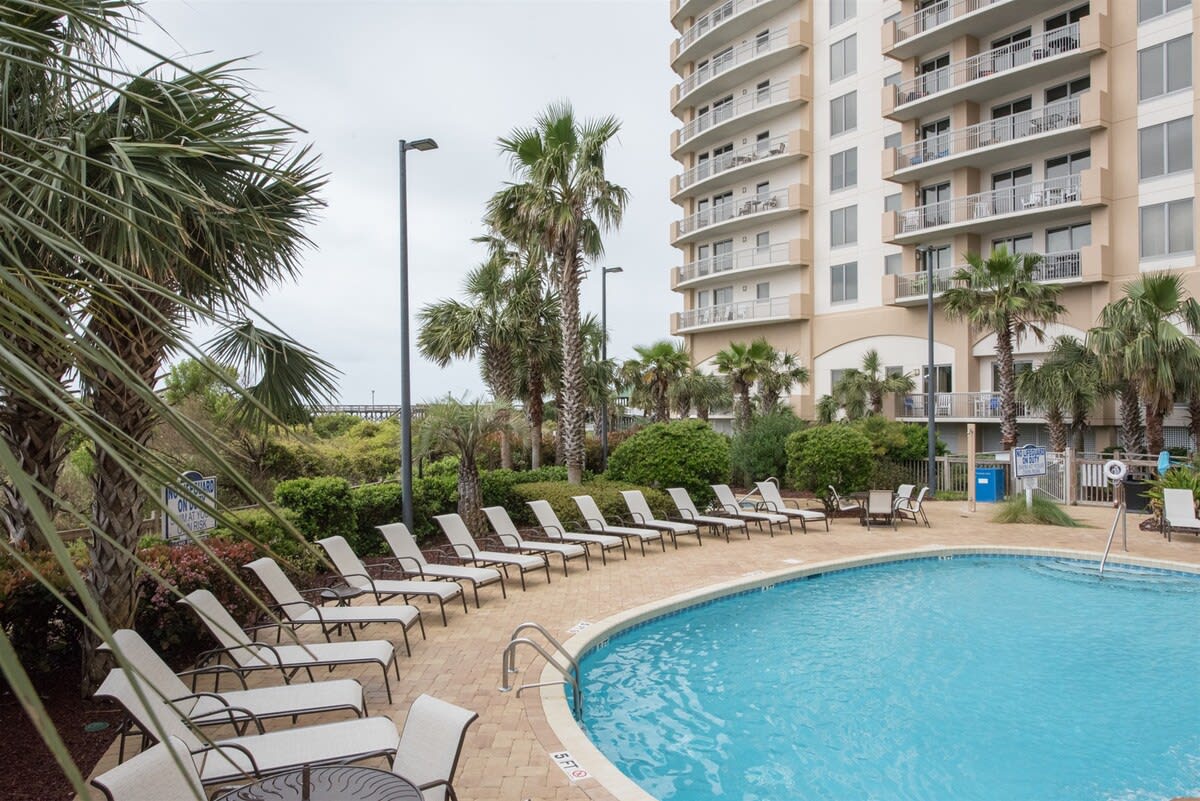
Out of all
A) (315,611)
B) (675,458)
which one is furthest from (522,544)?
(675,458)

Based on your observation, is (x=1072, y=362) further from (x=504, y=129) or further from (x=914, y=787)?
(x=914, y=787)

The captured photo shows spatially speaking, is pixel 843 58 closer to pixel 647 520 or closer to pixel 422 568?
pixel 647 520

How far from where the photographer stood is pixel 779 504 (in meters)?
16.8

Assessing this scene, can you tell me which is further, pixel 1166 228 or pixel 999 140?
pixel 999 140

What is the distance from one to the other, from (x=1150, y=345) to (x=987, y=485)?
492 centimetres

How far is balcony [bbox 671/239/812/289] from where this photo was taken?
113 feet

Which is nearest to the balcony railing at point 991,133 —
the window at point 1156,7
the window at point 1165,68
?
the window at point 1165,68

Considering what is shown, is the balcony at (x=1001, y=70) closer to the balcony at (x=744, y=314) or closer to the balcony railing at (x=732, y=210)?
the balcony railing at (x=732, y=210)

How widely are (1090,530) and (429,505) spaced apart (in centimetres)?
1298

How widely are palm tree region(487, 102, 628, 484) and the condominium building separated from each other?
32.4 feet

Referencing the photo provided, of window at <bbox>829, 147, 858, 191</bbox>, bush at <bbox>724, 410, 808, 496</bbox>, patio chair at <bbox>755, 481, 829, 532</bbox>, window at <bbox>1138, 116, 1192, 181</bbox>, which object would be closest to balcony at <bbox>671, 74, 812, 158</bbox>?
window at <bbox>829, 147, 858, 191</bbox>

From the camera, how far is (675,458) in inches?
673

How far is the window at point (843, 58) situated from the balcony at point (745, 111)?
1167 mm

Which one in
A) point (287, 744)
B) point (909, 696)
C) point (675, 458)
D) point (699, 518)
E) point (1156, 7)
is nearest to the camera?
point (287, 744)
